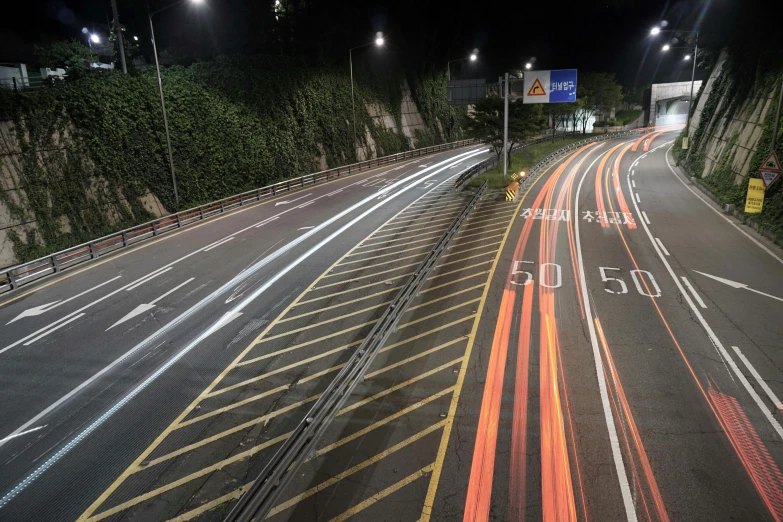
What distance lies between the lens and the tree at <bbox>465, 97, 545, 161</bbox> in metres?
39.8

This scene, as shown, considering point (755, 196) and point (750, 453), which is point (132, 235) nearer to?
point (750, 453)

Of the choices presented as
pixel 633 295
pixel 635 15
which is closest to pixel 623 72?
pixel 635 15

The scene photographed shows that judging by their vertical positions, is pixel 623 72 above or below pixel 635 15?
below

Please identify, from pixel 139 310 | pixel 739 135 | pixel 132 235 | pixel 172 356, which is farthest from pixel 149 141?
pixel 739 135

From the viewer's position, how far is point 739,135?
29.4 metres

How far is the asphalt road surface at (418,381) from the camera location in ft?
24.5

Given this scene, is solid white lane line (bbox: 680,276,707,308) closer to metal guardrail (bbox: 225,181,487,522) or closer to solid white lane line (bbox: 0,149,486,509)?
metal guardrail (bbox: 225,181,487,522)

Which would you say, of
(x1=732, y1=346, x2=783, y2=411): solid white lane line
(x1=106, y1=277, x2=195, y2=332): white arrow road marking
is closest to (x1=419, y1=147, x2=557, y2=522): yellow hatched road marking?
(x1=732, y1=346, x2=783, y2=411): solid white lane line

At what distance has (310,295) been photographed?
618 inches

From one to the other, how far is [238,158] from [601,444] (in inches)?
1325

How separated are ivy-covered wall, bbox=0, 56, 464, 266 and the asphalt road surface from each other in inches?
266

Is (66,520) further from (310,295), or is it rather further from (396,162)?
(396,162)

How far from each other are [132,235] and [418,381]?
2114cm

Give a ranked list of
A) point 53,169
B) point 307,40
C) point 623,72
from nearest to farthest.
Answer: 1. point 53,169
2. point 307,40
3. point 623,72
